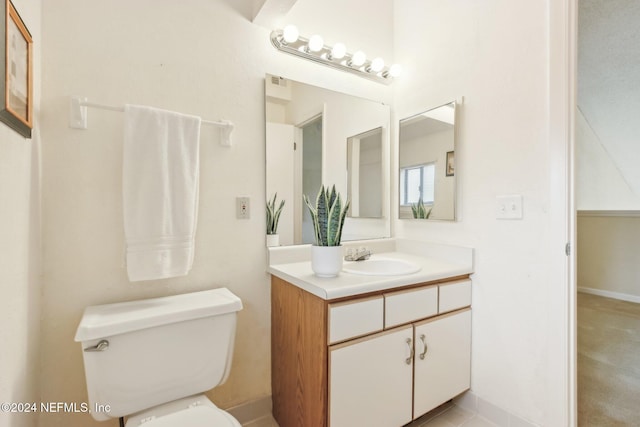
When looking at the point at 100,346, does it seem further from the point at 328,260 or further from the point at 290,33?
the point at 290,33

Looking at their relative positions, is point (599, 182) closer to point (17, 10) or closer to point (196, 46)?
point (196, 46)

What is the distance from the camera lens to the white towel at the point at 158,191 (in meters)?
1.10

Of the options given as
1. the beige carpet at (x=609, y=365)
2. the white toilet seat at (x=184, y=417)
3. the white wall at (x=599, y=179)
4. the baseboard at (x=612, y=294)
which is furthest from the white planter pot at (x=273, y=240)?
the baseboard at (x=612, y=294)

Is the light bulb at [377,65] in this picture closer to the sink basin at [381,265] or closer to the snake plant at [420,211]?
the snake plant at [420,211]

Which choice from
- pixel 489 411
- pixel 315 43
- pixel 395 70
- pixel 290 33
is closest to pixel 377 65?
pixel 395 70

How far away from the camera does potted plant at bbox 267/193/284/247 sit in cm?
154

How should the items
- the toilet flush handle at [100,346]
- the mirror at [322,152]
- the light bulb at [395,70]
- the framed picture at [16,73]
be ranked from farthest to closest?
the light bulb at [395,70] → the mirror at [322,152] → the toilet flush handle at [100,346] → the framed picture at [16,73]

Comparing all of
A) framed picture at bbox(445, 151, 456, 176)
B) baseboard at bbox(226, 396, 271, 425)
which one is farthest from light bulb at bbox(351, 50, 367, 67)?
baseboard at bbox(226, 396, 271, 425)

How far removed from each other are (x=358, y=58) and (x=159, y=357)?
6.03 feet

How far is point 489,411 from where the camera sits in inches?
58.1

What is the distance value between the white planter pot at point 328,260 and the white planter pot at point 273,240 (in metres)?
0.36

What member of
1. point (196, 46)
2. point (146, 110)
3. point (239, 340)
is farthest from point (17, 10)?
point (239, 340)

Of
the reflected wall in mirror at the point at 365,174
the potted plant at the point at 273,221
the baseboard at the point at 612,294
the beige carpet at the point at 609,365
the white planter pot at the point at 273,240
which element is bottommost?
the beige carpet at the point at 609,365

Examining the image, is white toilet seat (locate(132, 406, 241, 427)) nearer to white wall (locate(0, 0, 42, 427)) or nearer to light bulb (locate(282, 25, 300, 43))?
white wall (locate(0, 0, 42, 427))
